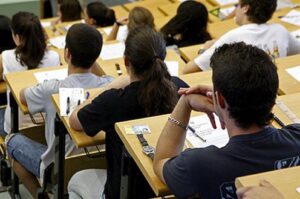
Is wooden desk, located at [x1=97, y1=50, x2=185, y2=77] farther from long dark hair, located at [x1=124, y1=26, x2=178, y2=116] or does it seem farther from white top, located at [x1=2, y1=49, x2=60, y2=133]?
long dark hair, located at [x1=124, y1=26, x2=178, y2=116]

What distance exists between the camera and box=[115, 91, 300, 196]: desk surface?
2.16 meters

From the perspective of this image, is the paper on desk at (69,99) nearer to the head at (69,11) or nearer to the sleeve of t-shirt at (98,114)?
the sleeve of t-shirt at (98,114)

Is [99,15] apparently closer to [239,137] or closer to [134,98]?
[134,98]

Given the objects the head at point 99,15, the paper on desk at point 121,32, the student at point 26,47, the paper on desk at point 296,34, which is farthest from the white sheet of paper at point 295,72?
the head at point 99,15

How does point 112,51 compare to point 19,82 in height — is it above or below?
below

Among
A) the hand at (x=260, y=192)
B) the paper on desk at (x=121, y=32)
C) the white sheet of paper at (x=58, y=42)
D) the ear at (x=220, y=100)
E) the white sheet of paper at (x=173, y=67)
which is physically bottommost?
the white sheet of paper at (x=58, y=42)

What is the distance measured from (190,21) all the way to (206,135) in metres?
2.26

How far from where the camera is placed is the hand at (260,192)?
1.62m

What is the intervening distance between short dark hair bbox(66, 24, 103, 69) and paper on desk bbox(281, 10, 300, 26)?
234 centimetres

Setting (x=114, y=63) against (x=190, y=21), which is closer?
(x=114, y=63)

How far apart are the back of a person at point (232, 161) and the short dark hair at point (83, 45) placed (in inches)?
51.4

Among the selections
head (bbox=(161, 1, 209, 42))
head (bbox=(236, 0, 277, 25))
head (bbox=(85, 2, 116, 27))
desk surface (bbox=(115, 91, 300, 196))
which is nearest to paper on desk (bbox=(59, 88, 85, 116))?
desk surface (bbox=(115, 91, 300, 196))

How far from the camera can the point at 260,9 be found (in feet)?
12.1

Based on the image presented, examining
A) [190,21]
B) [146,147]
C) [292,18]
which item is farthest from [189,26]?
[146,147]
